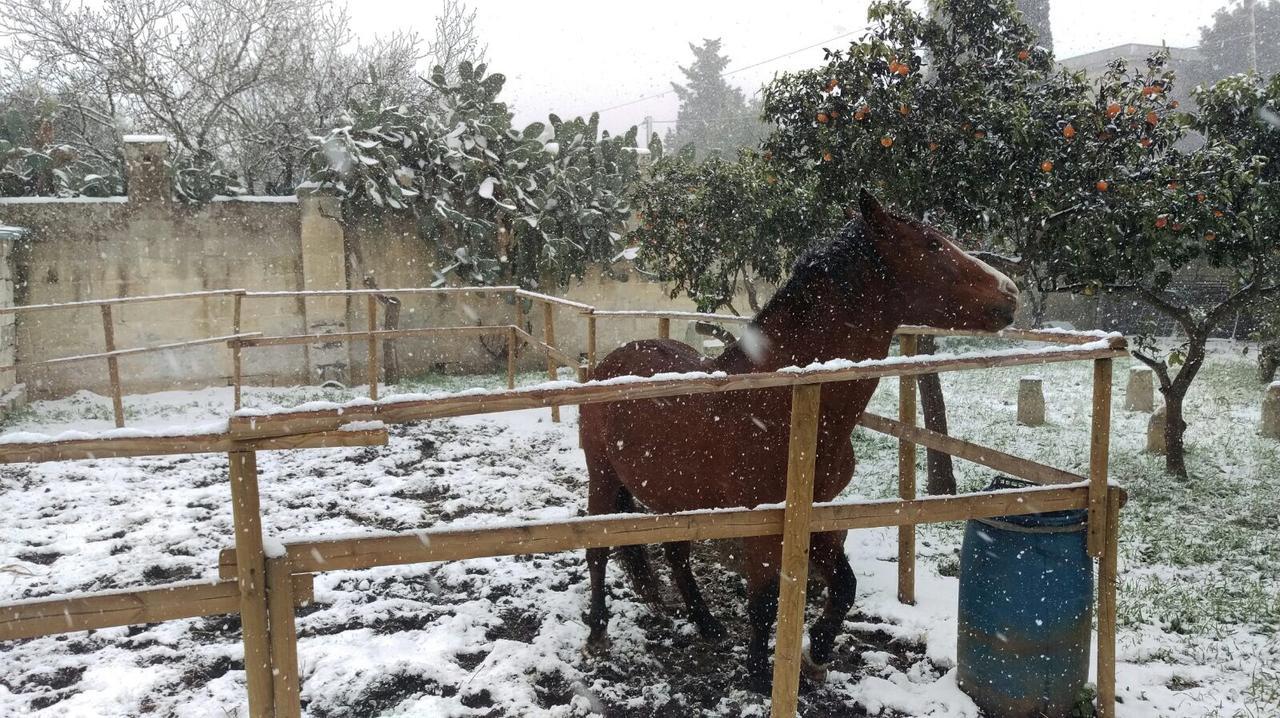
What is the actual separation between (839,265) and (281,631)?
1.86 meters

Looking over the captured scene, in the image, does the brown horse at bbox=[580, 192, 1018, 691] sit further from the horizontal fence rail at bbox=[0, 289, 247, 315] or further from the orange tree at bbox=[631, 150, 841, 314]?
the horizontal fence rail at bbox=[0, 289, 247, 315]

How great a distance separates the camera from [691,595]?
3.38m

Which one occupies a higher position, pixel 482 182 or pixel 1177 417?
pixel 482 182

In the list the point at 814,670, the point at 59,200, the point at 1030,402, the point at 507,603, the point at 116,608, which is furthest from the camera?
the point at 59,200

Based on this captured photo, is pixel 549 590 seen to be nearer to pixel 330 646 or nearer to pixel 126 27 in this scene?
pixel 330 646

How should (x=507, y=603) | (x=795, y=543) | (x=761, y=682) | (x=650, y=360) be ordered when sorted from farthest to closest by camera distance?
(x=507, y=603) → (x=650, y=360) → (x=761, y=682) → (x=795, y=543)

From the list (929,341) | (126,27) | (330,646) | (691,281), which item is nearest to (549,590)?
(330,646)

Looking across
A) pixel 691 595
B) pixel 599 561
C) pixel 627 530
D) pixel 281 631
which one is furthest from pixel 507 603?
pixel 281 631

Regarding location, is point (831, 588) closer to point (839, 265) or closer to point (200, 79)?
point (839, 265)

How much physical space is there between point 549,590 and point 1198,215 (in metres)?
4.00

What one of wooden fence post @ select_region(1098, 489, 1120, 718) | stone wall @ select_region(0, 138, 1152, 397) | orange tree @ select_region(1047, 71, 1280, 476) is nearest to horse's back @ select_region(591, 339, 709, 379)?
wooden fence post @ select_region(1098, 489, 1120, 718)

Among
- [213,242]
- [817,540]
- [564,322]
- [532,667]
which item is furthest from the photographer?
[564,322]

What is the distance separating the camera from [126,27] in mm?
12625

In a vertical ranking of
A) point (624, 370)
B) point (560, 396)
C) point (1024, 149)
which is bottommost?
point (624, 370)
